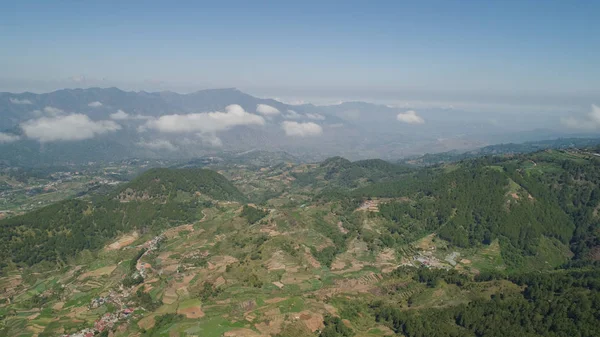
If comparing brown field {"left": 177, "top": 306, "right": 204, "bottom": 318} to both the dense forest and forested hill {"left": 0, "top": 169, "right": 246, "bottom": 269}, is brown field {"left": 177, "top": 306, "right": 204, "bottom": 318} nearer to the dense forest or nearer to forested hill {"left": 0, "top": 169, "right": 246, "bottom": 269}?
the dense forest

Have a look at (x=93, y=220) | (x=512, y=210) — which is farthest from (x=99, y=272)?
(x=512, y=210)

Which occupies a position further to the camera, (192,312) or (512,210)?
(512,210)

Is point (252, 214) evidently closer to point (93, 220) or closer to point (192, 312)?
point (192, 312)

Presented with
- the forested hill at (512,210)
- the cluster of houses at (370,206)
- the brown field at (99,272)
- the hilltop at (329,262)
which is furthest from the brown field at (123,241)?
the cluster of houses at (370,206)

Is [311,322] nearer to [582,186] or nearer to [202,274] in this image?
[202,274]

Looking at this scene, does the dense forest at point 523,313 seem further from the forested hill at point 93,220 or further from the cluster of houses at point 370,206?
the forested hill at point 93,220

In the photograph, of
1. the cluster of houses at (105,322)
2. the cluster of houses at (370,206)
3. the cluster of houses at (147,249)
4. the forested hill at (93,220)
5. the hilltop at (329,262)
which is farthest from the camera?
the cluster of houses at (370,206)

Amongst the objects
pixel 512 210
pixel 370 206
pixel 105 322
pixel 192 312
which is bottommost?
pixel 105 322

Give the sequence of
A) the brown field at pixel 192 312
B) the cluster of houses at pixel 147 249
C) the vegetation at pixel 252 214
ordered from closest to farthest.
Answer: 1. the brown field at pixel 192 312
2. the cluster of houses at pixel 147 249
3. the vegetation at pixel 252 214
